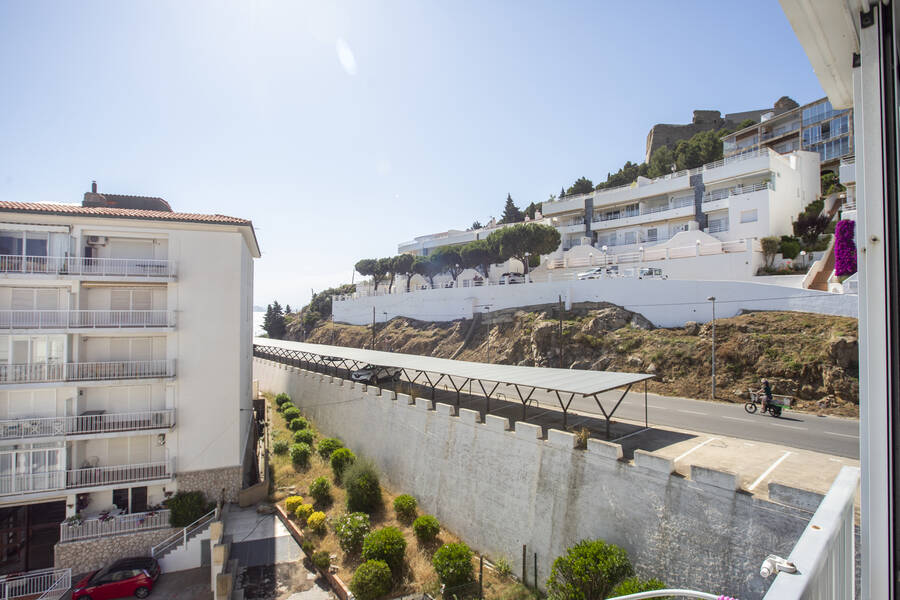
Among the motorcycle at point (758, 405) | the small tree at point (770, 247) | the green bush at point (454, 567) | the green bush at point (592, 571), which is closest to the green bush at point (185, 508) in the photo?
the green bush at point (454, 567)

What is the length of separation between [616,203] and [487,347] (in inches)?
918

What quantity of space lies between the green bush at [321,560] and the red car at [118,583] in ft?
17.1

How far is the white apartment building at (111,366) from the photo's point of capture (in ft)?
51.4

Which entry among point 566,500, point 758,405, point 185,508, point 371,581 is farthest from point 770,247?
point 185,508

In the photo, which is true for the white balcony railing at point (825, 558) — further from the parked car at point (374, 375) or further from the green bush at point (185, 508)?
the parked car at point (374, 375)

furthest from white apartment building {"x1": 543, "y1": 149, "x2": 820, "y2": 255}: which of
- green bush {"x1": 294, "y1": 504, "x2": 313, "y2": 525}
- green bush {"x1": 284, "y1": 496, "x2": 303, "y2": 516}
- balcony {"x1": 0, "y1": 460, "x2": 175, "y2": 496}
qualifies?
balcony {"x1": 0, "y1": 460, "x2": 175, "y2": 496}

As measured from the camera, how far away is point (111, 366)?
1664 cm

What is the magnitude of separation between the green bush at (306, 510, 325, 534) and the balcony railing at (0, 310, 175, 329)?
9.23m

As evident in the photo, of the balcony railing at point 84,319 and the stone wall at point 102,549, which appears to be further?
the balcony railing at point 84,319


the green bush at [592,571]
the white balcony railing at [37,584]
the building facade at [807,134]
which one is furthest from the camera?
the building facade at [807,134]

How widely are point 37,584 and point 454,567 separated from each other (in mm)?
14175

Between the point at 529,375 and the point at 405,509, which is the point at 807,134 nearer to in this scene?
the point at 529,375

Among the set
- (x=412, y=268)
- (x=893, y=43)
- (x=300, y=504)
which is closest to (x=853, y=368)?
(x=893, y=43)

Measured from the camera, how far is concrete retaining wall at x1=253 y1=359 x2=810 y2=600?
9.09m
